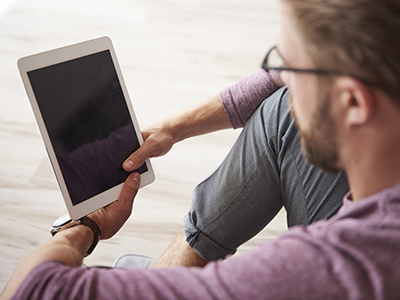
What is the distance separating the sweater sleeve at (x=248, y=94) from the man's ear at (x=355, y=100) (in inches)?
16.1

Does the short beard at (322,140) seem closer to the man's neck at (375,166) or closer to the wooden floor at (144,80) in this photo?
the man's neck at (375,166)

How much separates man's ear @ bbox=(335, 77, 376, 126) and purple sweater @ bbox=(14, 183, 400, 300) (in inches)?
4.4

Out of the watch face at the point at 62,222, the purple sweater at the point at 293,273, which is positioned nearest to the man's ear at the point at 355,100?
the purple sweater at the point at 293,273

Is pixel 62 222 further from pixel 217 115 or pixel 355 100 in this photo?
pixel 355 100

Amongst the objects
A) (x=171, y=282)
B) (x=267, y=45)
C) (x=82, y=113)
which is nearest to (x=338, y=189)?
(x=171, y=282)

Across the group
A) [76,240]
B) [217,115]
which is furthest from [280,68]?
[76,240]

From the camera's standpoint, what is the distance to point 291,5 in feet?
1.93

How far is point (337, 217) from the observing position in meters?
0.58

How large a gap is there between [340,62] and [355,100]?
0.20ft

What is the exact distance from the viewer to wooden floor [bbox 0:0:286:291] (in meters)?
1.32

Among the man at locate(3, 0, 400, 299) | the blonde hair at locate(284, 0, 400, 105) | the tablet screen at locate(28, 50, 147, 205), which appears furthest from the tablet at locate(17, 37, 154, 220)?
the blonde hair at locate(284, 0, 400, 105)

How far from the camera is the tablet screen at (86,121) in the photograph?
79 cm

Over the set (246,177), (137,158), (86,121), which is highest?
(86,121)

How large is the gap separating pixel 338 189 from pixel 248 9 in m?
1.59
